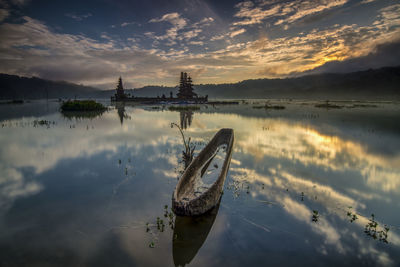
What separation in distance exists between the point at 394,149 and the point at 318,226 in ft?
44.7

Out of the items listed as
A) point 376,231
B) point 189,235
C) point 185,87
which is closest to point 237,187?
point 189,235

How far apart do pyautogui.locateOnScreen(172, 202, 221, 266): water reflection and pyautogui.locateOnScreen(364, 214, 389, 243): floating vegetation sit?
169 inches

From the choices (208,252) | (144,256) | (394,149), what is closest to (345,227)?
(208,252)

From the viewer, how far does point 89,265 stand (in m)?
4.67

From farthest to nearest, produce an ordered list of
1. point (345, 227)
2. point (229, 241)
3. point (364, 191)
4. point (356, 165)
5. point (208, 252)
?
1. point (356, 165)
2. point (364, 191)
3. point (345, 227)
4. point (229, 241)
5. point (208, 252)

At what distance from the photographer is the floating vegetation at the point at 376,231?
559cm

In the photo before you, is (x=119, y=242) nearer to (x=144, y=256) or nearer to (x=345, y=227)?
(x=144, y=256)

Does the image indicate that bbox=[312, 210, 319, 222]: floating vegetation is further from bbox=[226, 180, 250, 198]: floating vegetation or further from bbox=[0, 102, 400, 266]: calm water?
bbox=[226, 180, 250, 198]: floating vegetation

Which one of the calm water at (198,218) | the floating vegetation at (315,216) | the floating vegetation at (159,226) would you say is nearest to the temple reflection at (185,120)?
the calm water at (198,218)

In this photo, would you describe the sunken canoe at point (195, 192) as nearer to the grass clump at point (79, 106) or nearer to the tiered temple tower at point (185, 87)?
the grass clump at point (79, 106)

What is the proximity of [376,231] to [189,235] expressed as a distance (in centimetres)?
523

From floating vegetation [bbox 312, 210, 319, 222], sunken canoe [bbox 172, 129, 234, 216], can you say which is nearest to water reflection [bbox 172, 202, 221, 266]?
sunken canoe [bbox 172, 129, 234, 216]

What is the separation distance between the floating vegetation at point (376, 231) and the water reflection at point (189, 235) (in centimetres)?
429

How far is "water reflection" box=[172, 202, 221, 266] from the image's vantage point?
4965 millimetres
